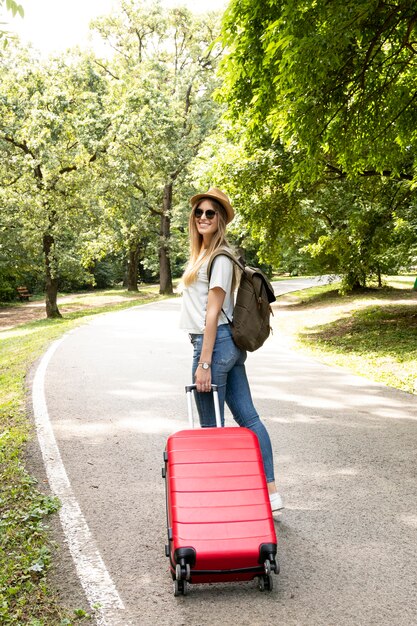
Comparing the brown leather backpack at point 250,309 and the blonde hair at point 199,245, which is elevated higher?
the blonde hair at point 199,245

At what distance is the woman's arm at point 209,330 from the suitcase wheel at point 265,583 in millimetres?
1121

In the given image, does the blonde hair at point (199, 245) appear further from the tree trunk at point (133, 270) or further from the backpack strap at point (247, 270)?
the tree trunk at point (133, 270)

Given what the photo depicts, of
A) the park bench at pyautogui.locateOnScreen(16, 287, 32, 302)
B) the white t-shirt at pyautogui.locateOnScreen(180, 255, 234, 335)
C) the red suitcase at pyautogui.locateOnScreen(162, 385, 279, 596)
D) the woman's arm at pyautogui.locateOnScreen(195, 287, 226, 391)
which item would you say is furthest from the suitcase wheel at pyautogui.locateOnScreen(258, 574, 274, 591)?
the park bench at pyautogui.locateOnScreen(16, 287, 32, 302)

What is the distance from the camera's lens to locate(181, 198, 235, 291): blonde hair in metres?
3.98

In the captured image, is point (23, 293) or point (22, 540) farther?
point (23, 293)

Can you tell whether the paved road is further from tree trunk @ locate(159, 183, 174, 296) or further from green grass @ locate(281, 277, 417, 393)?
tree trunk @ locate(159, 183, 174, 296)

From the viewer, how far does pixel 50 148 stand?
22.5 meters

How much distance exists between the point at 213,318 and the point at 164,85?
3108cm

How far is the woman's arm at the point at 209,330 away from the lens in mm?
3885

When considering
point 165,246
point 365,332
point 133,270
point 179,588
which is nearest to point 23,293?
point 133,270

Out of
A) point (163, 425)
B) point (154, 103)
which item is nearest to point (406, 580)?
point (163, 425)

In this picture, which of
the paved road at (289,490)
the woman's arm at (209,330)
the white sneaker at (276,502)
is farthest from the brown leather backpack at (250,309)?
the paved road at (289,490)

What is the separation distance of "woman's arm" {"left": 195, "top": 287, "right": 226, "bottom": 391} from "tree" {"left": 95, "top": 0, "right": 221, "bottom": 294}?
75.5ft

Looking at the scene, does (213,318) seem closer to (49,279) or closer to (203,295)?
(203,295)
